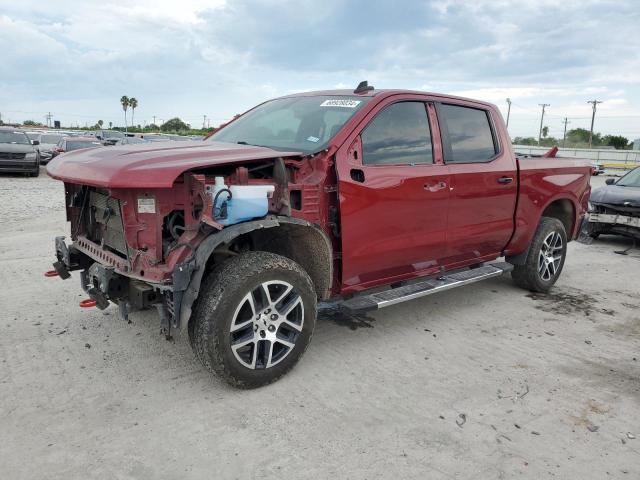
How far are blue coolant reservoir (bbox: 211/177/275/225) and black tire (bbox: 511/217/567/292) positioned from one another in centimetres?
363

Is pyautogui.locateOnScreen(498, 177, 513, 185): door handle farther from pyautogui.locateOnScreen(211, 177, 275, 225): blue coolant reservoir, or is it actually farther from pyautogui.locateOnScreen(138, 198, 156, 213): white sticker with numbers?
pyautogui.locateOnScreen(138, 198, 156, 213): white sticker with numbers

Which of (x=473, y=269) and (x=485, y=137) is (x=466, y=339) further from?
(x=485, y=137)

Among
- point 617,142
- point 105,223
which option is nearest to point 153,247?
point 105,223

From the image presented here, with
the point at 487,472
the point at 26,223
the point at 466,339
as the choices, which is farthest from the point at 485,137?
the point at 26,223

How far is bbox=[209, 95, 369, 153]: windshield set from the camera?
13.2ft

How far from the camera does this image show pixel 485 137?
5.16 meters

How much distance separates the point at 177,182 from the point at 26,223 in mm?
7150

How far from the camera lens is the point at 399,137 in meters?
4.24

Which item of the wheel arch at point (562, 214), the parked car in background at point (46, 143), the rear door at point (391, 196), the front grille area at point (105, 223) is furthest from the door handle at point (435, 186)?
the parked car in background at point (46, 143)

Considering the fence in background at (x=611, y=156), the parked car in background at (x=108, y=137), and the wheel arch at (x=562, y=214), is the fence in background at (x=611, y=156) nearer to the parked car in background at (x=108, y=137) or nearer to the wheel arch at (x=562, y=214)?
the parked car in background at (x=108, y=137)

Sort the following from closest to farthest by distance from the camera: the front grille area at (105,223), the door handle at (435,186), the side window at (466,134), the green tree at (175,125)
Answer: the front grille area at (105,223)
the door handle at (435,186)
the side window at (466,134)
the green tree at (175,125)

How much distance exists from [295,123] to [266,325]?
181 centimetres

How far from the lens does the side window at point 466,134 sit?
15.3ft

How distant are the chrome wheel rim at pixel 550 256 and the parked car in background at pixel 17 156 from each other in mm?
16554
